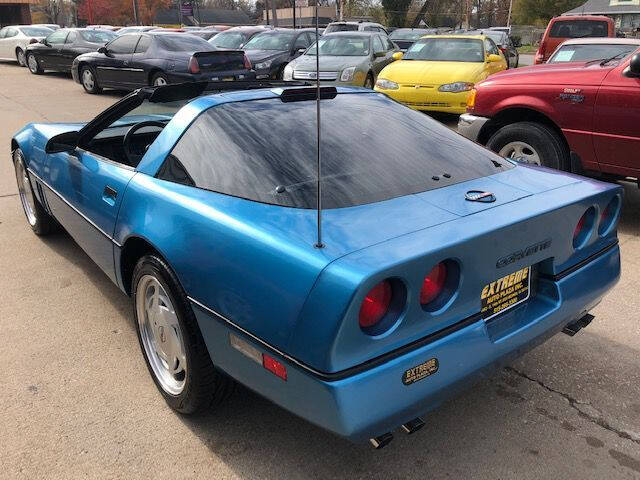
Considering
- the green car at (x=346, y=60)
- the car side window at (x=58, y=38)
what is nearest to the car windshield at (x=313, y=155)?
the green car at (x=346, y=60)

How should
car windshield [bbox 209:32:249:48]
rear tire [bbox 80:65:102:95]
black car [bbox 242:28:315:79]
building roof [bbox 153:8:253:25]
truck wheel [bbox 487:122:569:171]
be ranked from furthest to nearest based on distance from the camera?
building roof [bbox 153:8:253:25] < car windshield [bbox 209:32:249:48] < rear tire [bbox 80:65:102:95] < black car [bbox 242:28:315:79] < truck wheel [bbox 487:122:569:171]

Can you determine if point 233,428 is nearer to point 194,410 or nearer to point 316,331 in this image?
point 194,410

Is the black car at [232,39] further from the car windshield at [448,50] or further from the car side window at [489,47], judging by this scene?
the car side window at [489,47]

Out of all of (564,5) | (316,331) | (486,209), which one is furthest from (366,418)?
(564,5)

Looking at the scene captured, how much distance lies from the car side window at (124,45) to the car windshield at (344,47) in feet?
12.5

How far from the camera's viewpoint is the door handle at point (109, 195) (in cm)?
276

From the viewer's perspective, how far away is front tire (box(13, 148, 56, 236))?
174 inches

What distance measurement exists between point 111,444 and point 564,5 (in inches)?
2523

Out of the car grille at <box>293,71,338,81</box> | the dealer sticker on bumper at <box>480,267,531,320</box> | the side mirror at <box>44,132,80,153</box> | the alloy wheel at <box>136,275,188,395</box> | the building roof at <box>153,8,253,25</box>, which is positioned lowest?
the alloy wheel at <box>136,275,188,395</box>

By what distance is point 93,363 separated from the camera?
2.89m

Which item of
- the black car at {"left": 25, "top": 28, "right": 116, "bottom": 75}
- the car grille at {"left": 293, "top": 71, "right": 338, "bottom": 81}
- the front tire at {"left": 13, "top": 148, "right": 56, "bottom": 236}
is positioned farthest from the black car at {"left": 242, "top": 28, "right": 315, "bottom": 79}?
the front tire at {"left": 13, "top": 148, "right": 56, "bottom": 236}

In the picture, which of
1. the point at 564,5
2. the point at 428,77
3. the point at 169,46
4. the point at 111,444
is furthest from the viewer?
the point at 564,5

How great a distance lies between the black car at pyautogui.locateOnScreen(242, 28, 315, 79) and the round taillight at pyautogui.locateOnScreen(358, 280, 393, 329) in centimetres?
1122

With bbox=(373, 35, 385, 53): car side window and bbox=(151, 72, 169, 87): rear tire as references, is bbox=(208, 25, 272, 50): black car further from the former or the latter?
bbox=(373, 35, 385, 53): car side window
